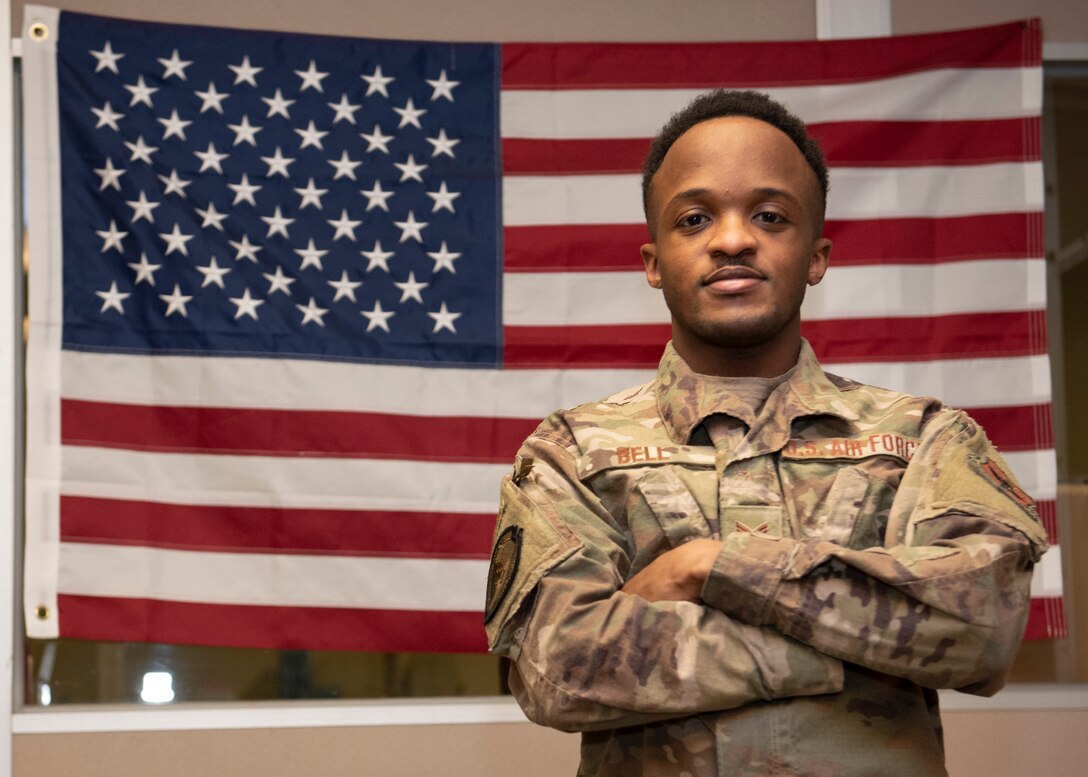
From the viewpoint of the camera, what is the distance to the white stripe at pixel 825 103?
271cm

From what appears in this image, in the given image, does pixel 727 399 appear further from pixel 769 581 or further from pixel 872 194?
pixel 872 194

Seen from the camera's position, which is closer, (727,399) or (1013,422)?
(727,399)

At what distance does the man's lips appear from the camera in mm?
1402

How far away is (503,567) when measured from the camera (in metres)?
1.37

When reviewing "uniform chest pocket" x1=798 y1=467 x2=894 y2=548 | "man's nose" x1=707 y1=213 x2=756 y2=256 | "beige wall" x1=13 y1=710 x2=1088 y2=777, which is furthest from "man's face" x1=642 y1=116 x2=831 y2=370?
"beige wall" x1=13 y1=710 x2=1088 y2=777

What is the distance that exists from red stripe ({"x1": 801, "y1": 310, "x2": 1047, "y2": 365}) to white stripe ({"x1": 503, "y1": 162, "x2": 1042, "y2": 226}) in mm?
250

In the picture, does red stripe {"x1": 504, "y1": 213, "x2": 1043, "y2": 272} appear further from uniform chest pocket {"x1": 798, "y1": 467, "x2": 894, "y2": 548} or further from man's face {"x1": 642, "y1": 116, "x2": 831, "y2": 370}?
uniform chest pocket {"x1": 798, "y1": 467, "x2": 894, "y2": 548}

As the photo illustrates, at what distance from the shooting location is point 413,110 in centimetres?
271

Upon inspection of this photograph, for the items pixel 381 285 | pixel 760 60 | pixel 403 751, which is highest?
pixel 760 60

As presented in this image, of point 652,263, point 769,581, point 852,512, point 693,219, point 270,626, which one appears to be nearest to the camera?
point 769,581

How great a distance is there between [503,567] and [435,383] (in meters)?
1.32

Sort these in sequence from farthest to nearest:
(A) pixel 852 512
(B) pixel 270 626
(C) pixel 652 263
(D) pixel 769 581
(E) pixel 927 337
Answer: (E) pixel 927 337
(B) pixel 270 626
(C) pixel 652 263
(A) pixel 852 512
(D) pixel 769 581

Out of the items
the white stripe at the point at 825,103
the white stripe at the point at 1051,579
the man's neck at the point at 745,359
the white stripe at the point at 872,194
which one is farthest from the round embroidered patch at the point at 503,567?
the white stripe at the point at 1051,579

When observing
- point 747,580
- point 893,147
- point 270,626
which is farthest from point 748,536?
point 893,147
